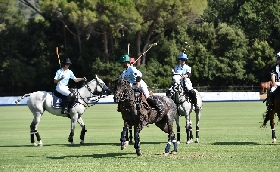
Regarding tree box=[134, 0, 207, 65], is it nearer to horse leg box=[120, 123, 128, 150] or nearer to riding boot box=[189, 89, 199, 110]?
riding boot box=[189, 89, 199, 110]

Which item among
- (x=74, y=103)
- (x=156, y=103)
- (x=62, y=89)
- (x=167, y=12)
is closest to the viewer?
→ (x=156, y=103)

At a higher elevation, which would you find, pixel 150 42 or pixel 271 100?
pixel 150 42

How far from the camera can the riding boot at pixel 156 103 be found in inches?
617

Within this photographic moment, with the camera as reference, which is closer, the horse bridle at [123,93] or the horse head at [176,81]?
the horse bridle at [123,93]

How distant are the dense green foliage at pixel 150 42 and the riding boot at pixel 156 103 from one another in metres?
45.2

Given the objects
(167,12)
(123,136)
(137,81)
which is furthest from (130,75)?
(167,12)

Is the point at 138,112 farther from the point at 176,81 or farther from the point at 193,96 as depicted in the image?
the point at 193,96

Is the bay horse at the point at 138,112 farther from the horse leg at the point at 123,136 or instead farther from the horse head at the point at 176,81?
the horse head at the point at 176,81

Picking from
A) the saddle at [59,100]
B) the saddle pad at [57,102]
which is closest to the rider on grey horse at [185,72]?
the saddle at [59,100]

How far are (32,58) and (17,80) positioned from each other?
140 inches

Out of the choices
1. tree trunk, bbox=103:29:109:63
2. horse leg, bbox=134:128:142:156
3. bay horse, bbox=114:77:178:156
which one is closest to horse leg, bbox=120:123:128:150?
bay horse, bbox=114:77:178:156

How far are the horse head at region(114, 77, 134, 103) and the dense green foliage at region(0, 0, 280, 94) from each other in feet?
151

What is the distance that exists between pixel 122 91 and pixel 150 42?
5153cm

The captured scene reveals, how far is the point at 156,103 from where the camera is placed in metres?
15.7
